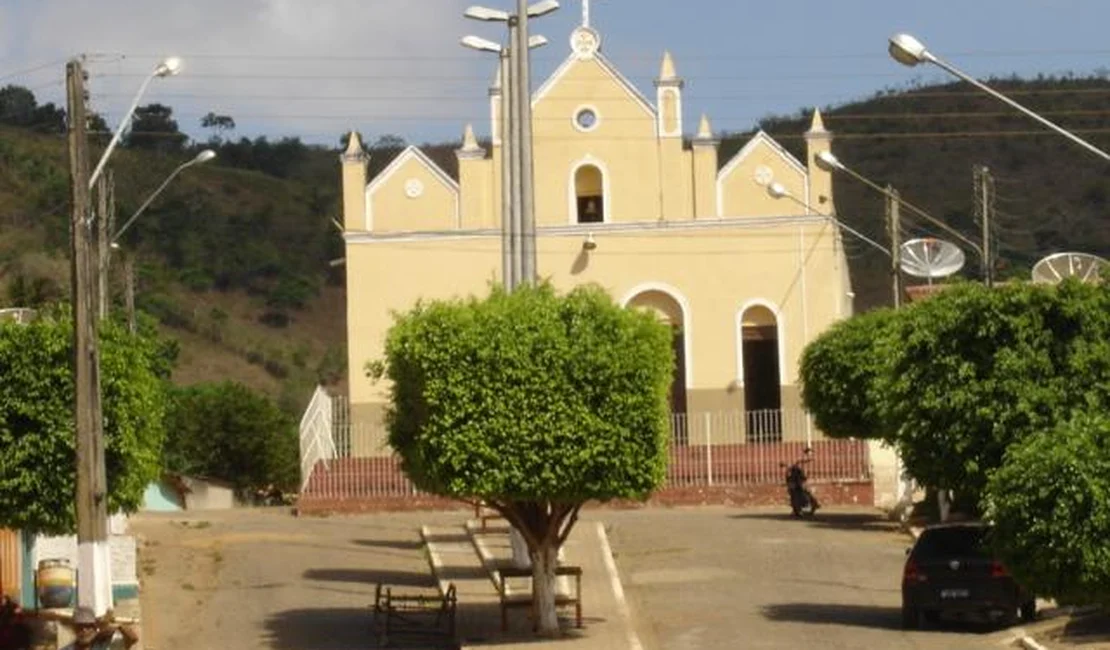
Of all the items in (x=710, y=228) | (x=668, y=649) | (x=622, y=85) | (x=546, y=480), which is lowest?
(x=668, y=649)

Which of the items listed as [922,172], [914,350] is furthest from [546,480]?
[922,172]

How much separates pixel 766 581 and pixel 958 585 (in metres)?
5.99

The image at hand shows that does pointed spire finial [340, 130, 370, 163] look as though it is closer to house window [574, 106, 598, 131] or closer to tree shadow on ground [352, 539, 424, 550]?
house window [574, 106, 598, 131]

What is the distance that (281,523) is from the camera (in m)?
45.0

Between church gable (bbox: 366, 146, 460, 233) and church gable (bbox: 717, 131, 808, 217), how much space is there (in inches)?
247

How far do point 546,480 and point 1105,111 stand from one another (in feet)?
286

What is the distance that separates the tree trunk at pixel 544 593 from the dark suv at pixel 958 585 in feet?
14.3

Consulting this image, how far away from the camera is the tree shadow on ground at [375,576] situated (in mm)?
34469

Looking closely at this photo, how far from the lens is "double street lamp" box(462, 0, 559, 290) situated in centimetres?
3256

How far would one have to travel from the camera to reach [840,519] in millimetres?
44531

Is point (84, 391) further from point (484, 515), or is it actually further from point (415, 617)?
point (484, 515)

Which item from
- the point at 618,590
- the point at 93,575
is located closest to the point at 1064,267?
the point at 618,590

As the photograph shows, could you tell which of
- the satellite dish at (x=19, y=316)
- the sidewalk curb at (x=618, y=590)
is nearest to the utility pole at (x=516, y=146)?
the sidewalk curb at (x=618, y=590)

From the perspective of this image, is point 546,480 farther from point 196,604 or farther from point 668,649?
point 196,604
